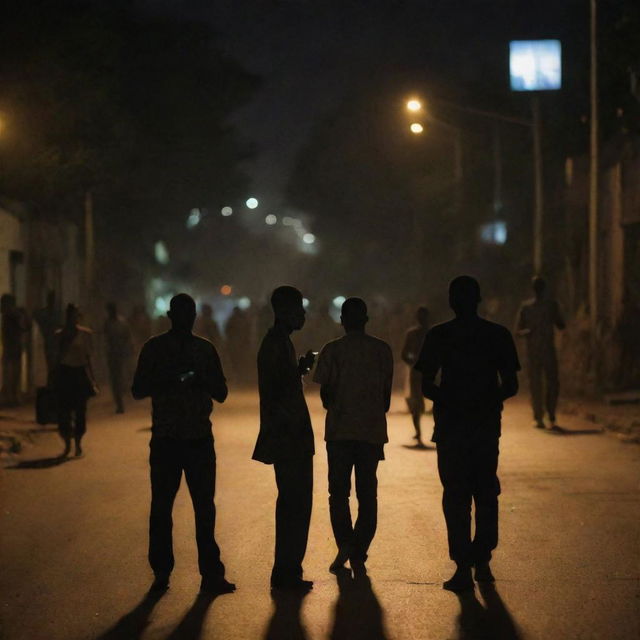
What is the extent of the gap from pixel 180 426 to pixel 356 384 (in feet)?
4.25

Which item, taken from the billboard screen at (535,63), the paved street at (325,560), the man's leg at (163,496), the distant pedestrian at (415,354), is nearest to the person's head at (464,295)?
the paved street at (325,560)

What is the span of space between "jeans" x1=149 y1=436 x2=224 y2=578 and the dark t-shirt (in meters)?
1.45

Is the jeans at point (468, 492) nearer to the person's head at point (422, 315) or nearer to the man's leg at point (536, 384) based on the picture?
the person's head at point (422, 315)

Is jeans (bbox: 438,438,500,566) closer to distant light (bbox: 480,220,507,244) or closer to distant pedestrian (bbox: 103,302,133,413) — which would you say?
distant pedestrian (bbox: 103,302,133,413)

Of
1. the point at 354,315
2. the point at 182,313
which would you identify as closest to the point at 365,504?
the point at 354,315

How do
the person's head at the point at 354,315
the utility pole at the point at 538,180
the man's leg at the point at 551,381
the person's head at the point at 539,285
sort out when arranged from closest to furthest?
the person's head at the point at 354,315, the person's head at the point at 539,285, the man's leg at the point at 551,381, the utility pole at the point at 538,180

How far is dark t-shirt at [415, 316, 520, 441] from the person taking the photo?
23.6 feet

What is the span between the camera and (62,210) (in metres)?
40.1

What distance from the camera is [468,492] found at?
24.0 feet

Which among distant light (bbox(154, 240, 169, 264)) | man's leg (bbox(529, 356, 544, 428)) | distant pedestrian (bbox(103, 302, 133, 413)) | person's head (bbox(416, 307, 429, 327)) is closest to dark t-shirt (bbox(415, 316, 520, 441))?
person's head (bbox(416, 307, 429, 327))

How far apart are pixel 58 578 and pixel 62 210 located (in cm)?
3363

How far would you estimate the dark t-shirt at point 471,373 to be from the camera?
719cm

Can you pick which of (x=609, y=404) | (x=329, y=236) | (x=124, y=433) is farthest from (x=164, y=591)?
(x=329, y=236)

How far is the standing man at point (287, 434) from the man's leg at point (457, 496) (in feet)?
2.74
